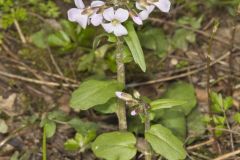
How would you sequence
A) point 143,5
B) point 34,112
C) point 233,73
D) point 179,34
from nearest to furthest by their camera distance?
Result: 1. point 143,5
2. point 34,112
3. point 233,73
4. point 179,34

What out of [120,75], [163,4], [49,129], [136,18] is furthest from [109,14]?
[49,129]

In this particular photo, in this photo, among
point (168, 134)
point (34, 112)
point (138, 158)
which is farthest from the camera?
point (34, 112)

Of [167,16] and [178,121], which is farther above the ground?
[167,16]

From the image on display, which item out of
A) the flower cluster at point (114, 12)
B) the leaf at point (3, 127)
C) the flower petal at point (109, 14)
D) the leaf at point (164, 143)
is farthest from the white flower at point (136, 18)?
the leaf at point (3, 127)

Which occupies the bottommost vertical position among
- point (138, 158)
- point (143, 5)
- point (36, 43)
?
point (138, 158)

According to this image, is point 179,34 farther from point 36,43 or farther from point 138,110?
point 138,110

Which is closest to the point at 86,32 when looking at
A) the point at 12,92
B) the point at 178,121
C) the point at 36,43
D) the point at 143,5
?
the point at 36,43

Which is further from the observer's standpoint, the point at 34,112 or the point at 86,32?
the point at 86,32
